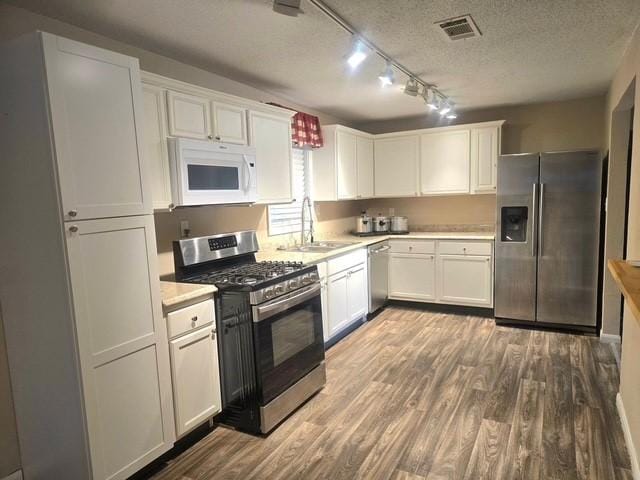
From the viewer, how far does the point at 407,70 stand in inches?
128

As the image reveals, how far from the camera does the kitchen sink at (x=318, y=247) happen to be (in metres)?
4.00

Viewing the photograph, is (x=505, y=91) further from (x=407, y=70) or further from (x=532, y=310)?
(x=532, y=310)

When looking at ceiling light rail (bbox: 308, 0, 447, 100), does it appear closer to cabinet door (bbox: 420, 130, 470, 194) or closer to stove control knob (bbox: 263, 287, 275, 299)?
cabinet door (bbox: 420, 130, 470, 194)

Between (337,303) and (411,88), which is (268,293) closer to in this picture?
(337,303)

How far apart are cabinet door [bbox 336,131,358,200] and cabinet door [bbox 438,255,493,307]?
1285 mm

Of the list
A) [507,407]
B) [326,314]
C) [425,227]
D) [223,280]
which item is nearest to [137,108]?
[223,280]

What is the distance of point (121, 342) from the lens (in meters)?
1.94

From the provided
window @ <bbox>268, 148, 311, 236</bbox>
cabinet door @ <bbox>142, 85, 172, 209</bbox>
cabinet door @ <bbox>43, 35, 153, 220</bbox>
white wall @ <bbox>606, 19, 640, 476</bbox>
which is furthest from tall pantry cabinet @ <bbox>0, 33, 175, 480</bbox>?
white wall @ <bbox>606, 19, 640, 476</bbox>

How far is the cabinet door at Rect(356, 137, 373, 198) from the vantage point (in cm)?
497

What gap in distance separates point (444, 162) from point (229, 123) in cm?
288

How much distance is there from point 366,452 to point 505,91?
350 centimetres

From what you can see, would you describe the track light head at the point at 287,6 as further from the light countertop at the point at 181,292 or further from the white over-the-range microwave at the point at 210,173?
the light countertop at the point at 181,292

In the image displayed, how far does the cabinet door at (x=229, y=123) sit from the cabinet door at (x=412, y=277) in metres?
2.56

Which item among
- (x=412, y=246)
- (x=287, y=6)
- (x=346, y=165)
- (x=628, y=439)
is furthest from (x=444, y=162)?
(x=287, y=6)
